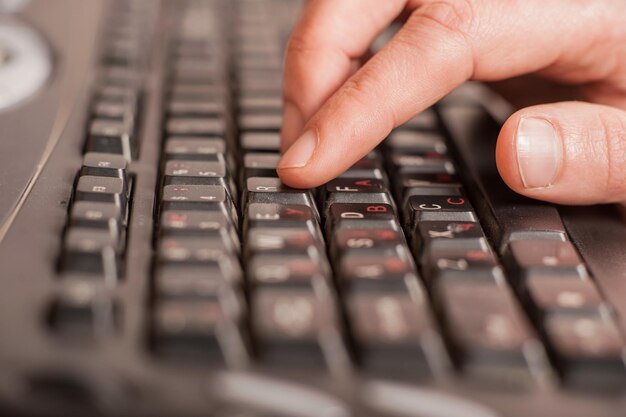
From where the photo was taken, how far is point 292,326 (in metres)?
0.36

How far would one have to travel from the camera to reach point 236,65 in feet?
2.50

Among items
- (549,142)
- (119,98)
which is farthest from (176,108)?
(549,142)

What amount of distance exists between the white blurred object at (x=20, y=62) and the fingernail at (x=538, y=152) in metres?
0.41

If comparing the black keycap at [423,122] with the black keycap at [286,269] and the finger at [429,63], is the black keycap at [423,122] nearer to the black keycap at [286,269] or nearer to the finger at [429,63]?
the finger at [429,63]

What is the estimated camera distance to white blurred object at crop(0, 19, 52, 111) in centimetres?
64

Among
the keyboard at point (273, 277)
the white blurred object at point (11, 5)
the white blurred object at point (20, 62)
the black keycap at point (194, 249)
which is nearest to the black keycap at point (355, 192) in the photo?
the keyboard at point (273, 277)

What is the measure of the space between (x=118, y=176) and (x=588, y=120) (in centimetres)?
34

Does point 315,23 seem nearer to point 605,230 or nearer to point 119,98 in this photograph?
point 119,98

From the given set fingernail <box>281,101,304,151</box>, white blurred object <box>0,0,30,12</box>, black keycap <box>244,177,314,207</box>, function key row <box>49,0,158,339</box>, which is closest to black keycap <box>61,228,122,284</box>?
function key row <box>49,0,158,339</box>

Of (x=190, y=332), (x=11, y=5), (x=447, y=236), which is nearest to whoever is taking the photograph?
(x=190, y=332)

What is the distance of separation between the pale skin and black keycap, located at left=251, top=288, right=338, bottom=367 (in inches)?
6.1

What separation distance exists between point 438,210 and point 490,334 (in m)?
0.14

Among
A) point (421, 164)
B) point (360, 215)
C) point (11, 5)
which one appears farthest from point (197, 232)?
point (11, 5)

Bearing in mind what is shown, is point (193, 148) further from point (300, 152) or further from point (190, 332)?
point (190, 332)
